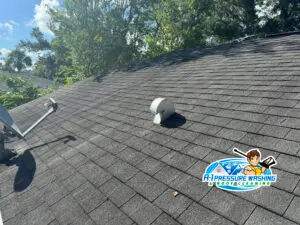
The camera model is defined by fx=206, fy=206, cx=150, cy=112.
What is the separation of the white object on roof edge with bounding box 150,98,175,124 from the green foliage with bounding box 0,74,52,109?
18.5 meters

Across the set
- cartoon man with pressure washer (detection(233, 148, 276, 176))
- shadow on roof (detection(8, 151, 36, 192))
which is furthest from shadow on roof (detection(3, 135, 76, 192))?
cartoon man with pressure washer (detection(233, 148, 276, 176))

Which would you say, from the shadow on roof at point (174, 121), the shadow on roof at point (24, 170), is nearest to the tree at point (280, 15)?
the shadow on roof at point (174, 121)

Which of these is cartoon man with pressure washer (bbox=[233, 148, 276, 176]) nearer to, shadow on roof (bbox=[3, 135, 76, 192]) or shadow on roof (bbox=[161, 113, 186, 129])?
shadow on roof (bbox=[161, 113, 186, 129])

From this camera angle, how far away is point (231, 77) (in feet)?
18.4

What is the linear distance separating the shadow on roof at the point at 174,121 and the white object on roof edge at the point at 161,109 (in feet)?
0.30

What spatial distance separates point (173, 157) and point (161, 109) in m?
1.35

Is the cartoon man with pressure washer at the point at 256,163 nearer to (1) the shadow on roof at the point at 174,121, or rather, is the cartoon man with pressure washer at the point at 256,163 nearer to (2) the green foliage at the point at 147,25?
(1) the shadow on roof at the point at 174,121

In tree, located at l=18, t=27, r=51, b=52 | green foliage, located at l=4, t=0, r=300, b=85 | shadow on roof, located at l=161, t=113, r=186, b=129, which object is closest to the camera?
shadow on roof, located at l=161, t=113, r=186, b=129

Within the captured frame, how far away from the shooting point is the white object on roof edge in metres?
4.34

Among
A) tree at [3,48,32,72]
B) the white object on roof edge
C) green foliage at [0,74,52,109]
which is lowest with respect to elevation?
green foliage at [0,74,52,109]

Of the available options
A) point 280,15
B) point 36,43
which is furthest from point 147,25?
point 36,43

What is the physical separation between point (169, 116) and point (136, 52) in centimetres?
2466

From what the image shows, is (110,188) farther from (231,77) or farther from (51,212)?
(231,77)

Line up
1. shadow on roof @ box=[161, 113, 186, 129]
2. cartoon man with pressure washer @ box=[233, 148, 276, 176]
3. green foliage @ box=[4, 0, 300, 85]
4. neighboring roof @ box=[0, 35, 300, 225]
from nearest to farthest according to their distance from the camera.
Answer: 1. neighboring roof @ box=[0, 35, 300, 225]
2. cartoon man with pressure washer @ box=[233, 148, 276, 176]
3. shadow on roof @ box=[161, 113, 186, 129]
4. green foliage @ box=[4, 0, 300, 85]
